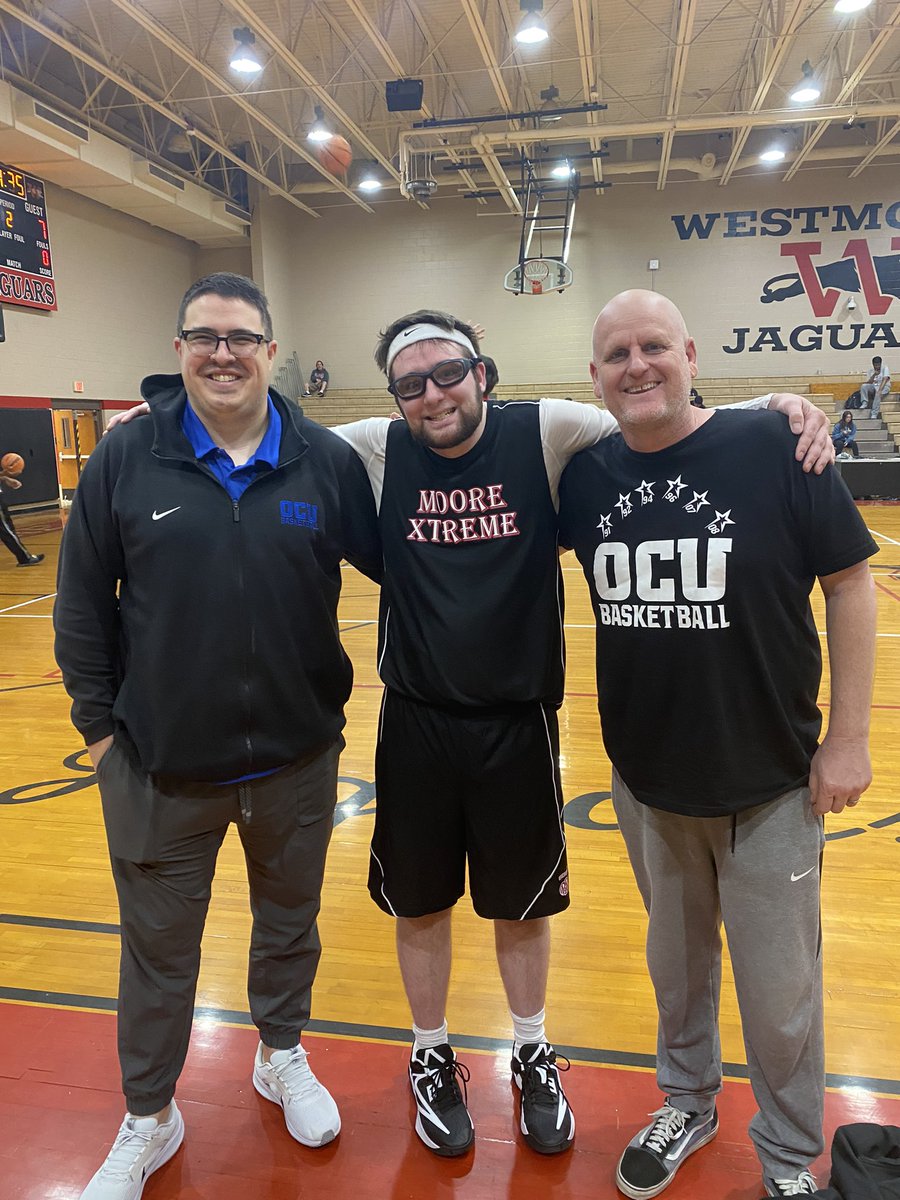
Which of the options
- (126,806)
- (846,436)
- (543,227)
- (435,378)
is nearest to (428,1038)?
(126,806)

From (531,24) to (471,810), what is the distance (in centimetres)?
1056

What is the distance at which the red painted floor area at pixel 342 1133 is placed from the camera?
173 centimetres

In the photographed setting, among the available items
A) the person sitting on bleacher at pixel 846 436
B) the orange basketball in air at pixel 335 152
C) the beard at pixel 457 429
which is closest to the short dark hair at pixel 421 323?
the beard at pixel 457 429

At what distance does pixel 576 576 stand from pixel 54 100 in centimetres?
1084

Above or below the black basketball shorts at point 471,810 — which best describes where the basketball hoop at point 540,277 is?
above

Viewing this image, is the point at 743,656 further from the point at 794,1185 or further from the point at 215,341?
the point at 215,341

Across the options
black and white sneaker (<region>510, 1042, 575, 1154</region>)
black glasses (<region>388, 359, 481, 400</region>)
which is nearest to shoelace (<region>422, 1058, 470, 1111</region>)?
black and white sneaker (<region>510, 1042, 575, 1154</region>)

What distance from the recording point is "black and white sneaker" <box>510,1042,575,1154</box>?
1808 millimetres

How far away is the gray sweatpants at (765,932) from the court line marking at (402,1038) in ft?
1.45

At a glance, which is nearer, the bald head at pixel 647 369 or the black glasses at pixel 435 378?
the bald head at pixel 647 369

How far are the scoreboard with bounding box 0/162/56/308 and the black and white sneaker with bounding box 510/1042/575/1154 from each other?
14.5 metres

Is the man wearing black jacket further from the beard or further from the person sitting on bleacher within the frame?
the person sitting on bleacher

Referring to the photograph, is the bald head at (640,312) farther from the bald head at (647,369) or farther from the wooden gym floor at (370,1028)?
the wooden gym floor at (370,1028)

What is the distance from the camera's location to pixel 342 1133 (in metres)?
1.88
